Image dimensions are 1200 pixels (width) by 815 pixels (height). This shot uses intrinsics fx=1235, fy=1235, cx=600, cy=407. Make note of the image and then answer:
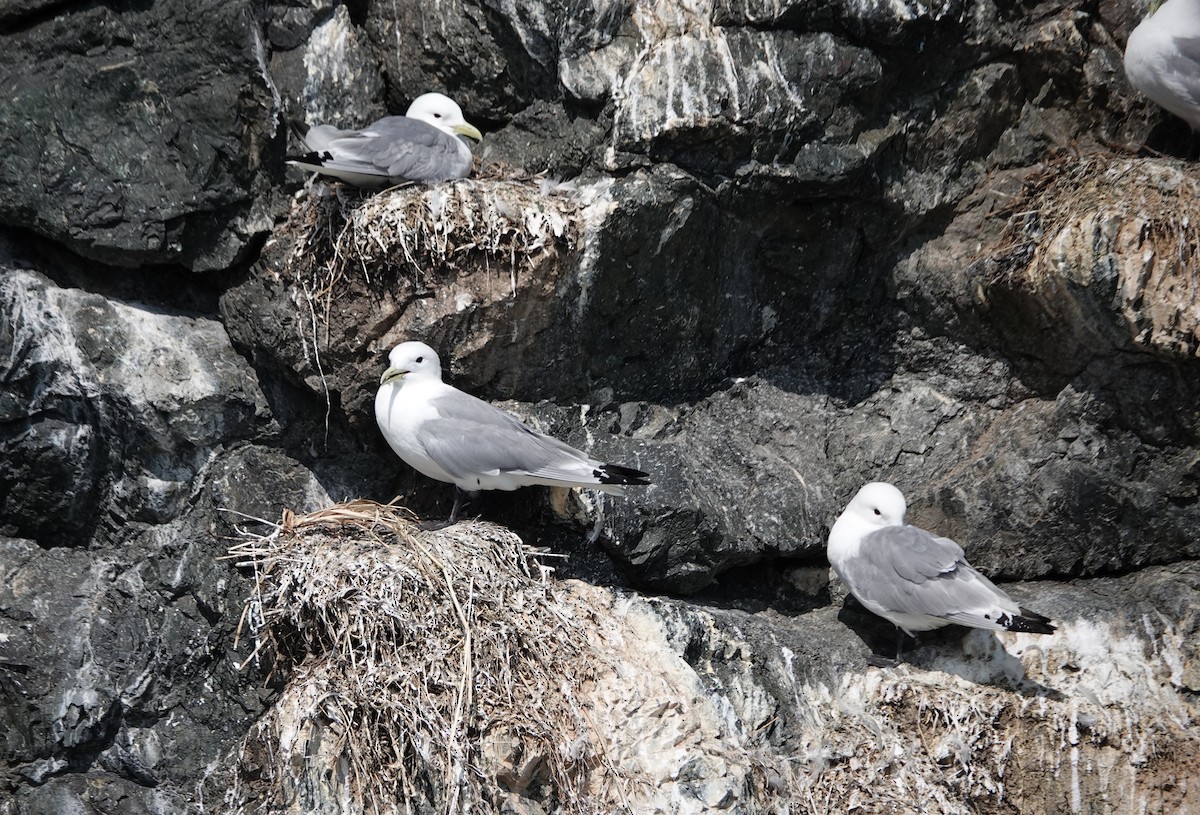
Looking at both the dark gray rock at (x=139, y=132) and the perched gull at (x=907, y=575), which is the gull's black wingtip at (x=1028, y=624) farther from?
the dark gray rock at (x=139, y=132)

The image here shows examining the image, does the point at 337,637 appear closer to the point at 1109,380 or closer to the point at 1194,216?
the point at 1109,380

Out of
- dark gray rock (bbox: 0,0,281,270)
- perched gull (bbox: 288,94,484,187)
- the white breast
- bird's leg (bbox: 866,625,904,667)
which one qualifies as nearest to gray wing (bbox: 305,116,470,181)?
perched gull (bbox: 288,94,484,187)

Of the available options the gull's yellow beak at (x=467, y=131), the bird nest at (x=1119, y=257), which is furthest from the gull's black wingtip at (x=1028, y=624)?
A: the gull's yellow beak at (x=467, y=131)

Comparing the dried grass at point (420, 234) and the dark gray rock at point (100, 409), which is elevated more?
the dried grass at point (420, 234)

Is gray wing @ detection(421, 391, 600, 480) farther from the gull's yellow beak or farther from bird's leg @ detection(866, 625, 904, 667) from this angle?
bird's leg @ detection(866, 625, 904, 667)

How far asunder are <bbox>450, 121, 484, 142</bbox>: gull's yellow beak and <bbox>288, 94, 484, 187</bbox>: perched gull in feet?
0.04

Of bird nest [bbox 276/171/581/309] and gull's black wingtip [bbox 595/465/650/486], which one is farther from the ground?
bird nest [bbox 276/171/581/309]

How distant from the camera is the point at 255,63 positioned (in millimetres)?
5059

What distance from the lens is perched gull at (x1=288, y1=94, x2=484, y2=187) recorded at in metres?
4.92

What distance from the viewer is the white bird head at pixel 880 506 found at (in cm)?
508

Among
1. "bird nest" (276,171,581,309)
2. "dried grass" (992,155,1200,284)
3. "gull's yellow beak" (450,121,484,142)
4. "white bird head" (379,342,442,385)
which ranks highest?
"dried grass" (992,155,1200,284)

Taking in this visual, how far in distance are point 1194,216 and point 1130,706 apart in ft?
6.47

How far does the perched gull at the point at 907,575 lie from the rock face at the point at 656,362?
1.08 ft

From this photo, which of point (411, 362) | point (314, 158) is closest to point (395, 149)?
point (314, 158)
